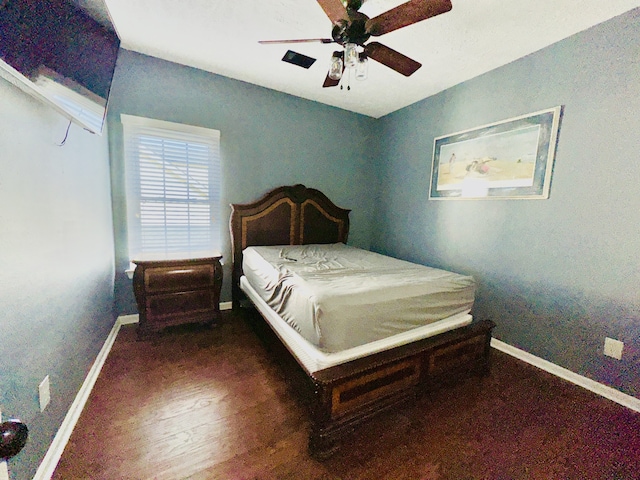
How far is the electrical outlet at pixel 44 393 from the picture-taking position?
1.18 m

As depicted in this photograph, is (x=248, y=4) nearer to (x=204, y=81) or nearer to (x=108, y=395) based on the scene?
(x=204, y=81)

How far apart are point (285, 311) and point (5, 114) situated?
5.18ft

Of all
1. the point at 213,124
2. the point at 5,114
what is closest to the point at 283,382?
the point at 5,114

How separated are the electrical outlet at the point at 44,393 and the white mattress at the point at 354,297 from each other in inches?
46.9

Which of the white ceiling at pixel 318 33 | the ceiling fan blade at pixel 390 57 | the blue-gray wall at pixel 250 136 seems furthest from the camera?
the blue-gray wall at pixel 250 136

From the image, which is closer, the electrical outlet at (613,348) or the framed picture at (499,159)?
the electrical outlet at (613,348)

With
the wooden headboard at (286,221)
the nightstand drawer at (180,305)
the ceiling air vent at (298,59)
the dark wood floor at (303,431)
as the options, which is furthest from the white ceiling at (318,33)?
the dark wood floor at (303,431)

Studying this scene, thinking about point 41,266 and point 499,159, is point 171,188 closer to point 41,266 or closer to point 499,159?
point 41,266

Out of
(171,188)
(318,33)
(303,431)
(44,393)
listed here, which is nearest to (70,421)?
(44,393)

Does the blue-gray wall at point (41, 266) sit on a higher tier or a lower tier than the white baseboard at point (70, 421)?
higher

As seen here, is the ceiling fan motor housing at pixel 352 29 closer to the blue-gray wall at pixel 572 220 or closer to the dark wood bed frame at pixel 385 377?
the blue-gray wall at pixel 572 220

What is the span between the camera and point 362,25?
1490mm

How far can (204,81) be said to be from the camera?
280 cm

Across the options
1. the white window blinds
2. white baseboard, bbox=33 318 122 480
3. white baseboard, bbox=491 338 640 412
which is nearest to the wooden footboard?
white baseboard, bbox=491 338 640 412
